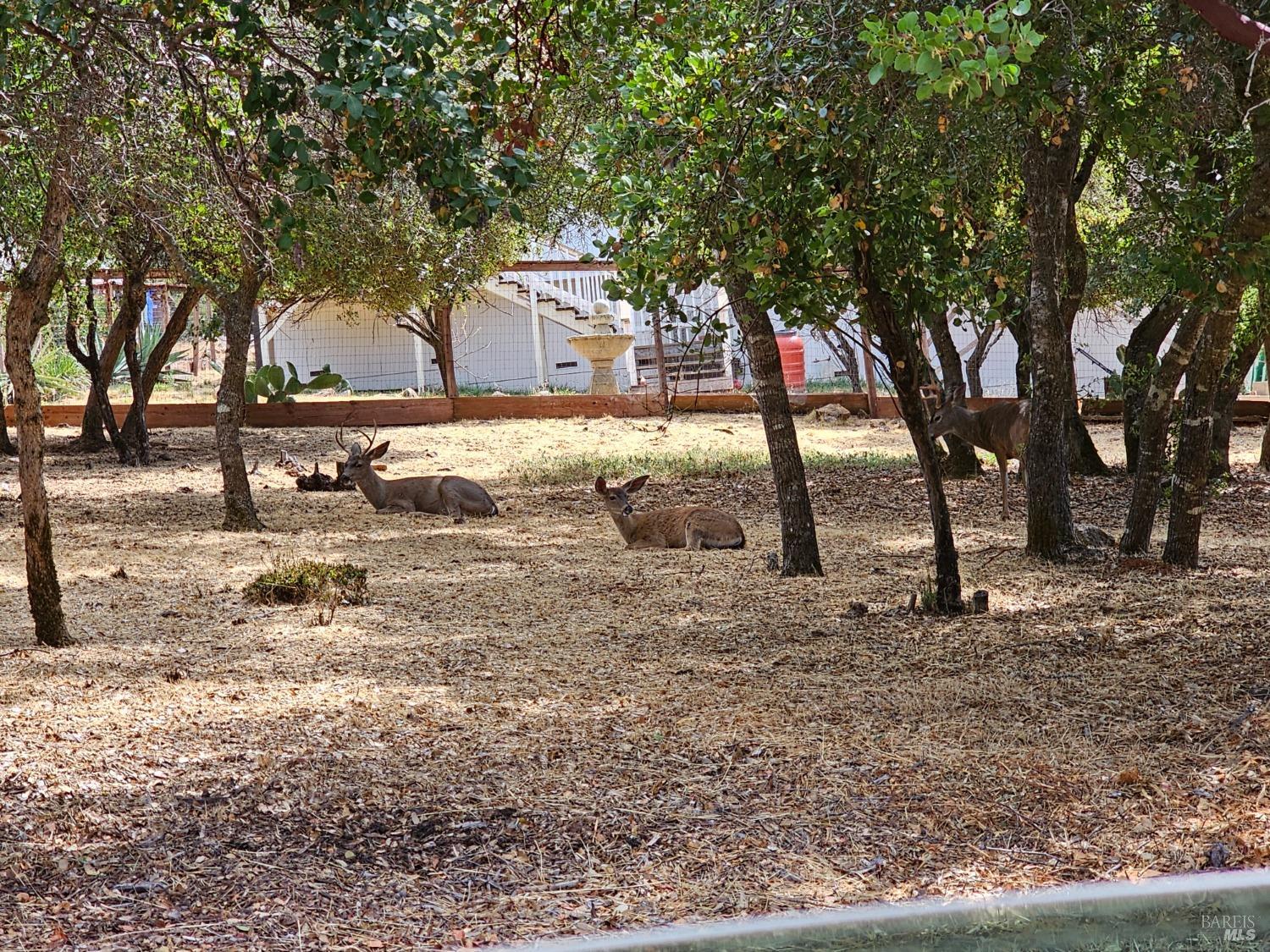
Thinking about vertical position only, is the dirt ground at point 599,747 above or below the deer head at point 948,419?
below

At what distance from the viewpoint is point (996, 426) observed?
12.8 m

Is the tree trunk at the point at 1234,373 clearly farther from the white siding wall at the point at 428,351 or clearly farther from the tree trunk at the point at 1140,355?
the white siding wall at the point at 428,351

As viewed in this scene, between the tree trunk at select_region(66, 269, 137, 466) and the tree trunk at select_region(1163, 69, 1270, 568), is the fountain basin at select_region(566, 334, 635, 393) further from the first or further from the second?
the tree trunk at select_region(1163, 69, 1270, 568)

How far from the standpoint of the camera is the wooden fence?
62.6 ft

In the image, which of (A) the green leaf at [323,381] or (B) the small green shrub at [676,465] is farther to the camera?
(A) the green leaf at [323,381]

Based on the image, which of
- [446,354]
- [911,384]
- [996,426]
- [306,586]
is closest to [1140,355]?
[996,426]

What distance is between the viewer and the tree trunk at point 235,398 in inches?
418

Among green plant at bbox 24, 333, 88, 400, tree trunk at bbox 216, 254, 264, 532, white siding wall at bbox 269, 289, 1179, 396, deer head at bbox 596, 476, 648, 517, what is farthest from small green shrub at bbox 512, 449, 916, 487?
white siding wall at bbox 269, 289, 1179, 396

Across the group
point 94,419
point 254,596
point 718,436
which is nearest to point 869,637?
point 254,596

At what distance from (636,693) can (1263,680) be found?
8.81 feet

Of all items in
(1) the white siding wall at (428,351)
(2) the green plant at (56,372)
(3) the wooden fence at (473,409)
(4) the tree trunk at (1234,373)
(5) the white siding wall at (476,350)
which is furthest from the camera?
(1) the white siding wall at (428,351)

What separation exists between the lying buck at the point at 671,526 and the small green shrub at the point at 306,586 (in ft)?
9.79

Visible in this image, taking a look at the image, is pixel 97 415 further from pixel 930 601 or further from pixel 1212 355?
pixel 1212 355

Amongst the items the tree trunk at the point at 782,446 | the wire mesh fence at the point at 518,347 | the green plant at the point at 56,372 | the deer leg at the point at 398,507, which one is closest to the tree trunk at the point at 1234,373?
the tree trunk at the point at 782,446
